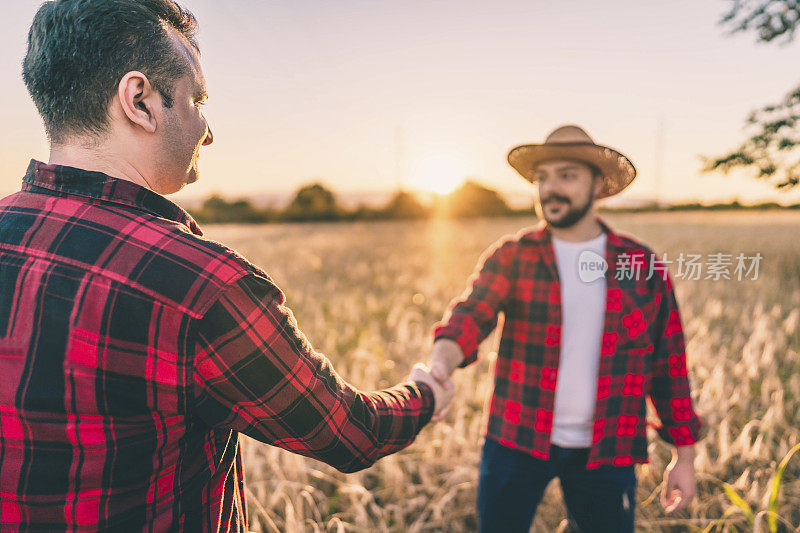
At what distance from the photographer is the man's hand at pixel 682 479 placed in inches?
97.7

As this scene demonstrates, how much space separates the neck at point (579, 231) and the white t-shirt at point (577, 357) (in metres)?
0.14

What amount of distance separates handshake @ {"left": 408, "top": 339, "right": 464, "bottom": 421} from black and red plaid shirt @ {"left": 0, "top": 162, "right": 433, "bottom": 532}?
89cm

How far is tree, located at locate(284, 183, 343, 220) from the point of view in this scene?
2435 inches

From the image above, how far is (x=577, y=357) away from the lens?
8.13 ft

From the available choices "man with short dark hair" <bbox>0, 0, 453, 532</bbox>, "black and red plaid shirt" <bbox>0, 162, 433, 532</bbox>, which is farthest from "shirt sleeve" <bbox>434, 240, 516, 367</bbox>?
"black and red plaid shirt" <bbox>0, 162, 433, 532</bbox>

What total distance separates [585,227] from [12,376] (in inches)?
94.7

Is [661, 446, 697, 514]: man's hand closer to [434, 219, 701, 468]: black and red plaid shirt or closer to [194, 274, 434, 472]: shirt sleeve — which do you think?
[434, 219, 701, 468]: black and red plaid shirt

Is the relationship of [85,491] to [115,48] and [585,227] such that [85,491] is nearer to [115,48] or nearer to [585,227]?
[115,48]

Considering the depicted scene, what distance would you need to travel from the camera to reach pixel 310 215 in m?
61.8

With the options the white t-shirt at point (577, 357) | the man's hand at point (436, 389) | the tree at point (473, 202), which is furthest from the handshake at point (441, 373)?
the tree at point (473, 202)

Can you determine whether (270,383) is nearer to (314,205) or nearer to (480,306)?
(480,306)

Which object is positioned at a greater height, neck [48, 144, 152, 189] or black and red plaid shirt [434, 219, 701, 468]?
neck [48, 144, 152, 189]

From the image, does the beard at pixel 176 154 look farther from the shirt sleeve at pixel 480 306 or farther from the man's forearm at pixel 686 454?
the man's forearm at pixel 686 454

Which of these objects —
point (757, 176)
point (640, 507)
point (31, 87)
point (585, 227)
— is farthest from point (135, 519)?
point (757, 176)
